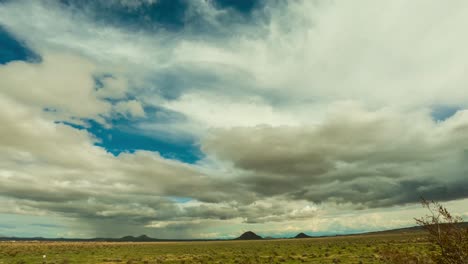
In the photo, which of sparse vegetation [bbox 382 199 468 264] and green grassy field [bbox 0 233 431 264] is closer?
sparse vegetation [bbox 382 199 468 264]

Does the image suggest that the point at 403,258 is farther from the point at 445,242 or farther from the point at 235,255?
the point at 235,255

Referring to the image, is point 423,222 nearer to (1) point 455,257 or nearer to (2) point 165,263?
(1) point 455,257

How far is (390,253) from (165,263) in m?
64.9

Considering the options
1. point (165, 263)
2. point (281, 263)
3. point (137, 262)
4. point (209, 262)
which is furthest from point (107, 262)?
point (281, 263)

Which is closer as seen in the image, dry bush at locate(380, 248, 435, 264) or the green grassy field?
dry bush at locate(380, 248, 435, 264)

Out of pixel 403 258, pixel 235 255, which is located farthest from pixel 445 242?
pixel 235 255

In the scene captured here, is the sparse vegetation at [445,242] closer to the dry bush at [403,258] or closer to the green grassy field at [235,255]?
the dry bush at [403,258]

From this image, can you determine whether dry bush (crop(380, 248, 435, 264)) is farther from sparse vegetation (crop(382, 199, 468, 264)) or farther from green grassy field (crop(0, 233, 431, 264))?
green grassy field (crop(0, 233, 431, 264))

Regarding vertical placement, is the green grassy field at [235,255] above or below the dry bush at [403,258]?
below

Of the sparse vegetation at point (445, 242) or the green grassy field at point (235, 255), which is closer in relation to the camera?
the sparse vegetation at point (445, 242)

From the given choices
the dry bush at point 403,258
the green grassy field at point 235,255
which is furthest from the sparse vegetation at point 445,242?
the green grassy field at point 235,255

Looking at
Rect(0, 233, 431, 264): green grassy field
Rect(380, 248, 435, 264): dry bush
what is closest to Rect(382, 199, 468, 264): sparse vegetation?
Rect(380, 248, 435, 264): dry bush

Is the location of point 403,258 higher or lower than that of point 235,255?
higher

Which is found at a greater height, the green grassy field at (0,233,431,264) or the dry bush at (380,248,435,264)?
the dry bush at (380,248,435,264)
